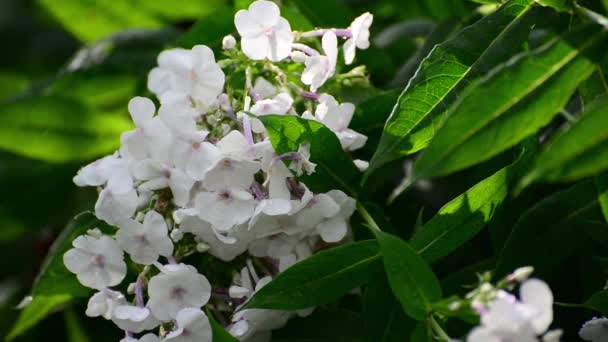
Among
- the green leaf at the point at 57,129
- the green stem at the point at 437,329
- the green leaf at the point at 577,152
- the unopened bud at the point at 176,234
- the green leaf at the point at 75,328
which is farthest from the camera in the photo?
the green leaf at the point at 75,328

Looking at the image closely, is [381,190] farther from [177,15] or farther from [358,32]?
[177,15]

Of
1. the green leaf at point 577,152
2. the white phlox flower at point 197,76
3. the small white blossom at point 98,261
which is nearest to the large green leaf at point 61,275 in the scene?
the small white blossom at point 98,261

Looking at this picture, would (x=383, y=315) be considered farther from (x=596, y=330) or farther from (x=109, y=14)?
(x=109, y=14)

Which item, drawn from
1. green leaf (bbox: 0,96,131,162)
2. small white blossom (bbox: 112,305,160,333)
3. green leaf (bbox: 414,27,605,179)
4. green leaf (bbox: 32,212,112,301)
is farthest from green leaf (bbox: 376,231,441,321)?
green leaf (bbox: 0,96,131,162)

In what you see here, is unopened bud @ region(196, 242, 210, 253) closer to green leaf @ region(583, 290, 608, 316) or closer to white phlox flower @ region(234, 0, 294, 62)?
white phlox flower @ region(234, 0, 294, 62)

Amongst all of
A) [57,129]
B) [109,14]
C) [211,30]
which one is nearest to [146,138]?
[211,30]

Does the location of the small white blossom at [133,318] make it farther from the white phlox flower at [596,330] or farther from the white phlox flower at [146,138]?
the white phlox flower at [596,330]
